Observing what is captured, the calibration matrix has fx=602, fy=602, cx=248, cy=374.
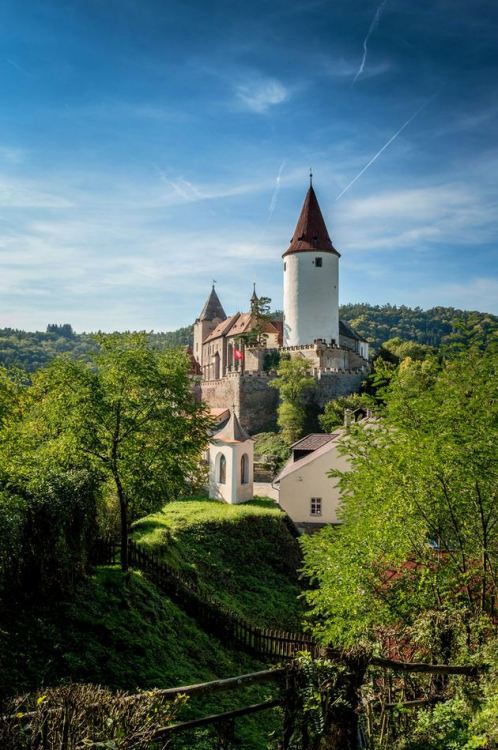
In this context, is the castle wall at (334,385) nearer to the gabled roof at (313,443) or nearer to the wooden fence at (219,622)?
the gabled roof at (313,443)

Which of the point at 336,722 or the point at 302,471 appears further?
the point at 302,471

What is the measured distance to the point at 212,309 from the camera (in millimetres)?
82188

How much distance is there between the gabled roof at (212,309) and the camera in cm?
8144

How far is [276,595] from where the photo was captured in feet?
75.0

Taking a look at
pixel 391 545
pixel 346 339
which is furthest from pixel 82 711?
pixel 346 339

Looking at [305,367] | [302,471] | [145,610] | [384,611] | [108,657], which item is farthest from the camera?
[305,367]

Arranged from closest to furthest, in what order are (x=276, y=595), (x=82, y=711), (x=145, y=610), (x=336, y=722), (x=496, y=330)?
(x=82, y=711)
(x=336, y=722)
(x=496, y=330)
(x=145, y=610)
(x=276, y=595)

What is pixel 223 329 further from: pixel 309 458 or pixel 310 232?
pixel 309 458

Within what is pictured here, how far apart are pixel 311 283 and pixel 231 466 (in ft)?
109

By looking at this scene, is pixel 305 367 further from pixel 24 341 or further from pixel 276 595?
pixel 24 341

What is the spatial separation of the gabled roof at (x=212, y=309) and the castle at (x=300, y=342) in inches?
458

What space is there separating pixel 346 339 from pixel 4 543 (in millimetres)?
56042

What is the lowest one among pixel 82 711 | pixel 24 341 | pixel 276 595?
pixel 276 595

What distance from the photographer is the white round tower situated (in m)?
59.1
